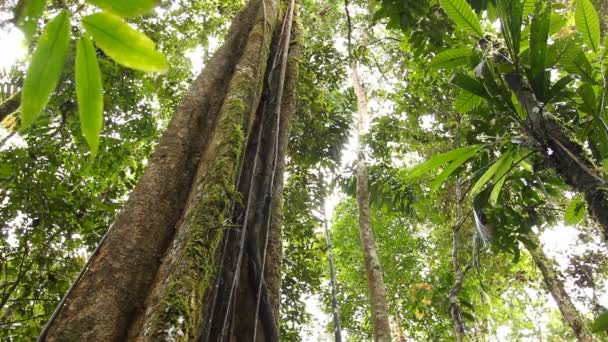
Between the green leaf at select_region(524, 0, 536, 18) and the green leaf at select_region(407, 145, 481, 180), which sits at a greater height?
the green leaf at select_region(524, 0, 536, 18)

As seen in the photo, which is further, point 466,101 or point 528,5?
point 466,101

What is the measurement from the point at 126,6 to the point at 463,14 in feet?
5.94

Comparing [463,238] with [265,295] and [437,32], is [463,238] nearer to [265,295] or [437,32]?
[437,32]

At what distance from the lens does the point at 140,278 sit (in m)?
1.27

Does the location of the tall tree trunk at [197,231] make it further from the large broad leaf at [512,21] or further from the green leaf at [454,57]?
the large broad leaf at [512,21]

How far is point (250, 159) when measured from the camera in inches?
79.4

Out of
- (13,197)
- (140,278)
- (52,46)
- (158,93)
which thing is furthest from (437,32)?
(158,93)

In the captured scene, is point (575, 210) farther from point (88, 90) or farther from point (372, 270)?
point (88, 90)

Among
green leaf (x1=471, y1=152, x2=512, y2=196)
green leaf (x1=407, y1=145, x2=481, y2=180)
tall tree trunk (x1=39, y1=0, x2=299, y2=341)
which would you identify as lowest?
tall tree trunk (x1=39, y1=0, x2=299, y2=341)

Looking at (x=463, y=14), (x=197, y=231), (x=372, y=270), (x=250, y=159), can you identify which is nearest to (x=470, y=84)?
(x=463, y=14)

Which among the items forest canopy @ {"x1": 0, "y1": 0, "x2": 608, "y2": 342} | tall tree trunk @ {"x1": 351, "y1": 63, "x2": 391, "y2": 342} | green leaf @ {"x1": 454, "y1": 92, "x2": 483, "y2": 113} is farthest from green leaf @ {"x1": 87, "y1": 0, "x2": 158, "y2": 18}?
tall tree trunk @ {"x1": 351, "y1": 63, "x2": 391, "y2": 342}

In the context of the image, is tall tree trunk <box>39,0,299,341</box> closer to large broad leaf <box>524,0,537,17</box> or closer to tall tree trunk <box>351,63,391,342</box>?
large broad leaf <box>524,0,537,17</box>

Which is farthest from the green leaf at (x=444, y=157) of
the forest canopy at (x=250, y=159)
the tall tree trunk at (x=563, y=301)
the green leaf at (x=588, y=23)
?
the tall tree trunk at (x=563, y=301)

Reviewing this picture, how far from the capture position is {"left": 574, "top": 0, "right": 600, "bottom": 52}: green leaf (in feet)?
5.54
